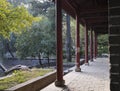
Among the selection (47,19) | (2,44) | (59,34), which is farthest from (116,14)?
(2,44)

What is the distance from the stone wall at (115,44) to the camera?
1924 mm

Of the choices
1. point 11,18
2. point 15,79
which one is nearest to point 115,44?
point 11,18

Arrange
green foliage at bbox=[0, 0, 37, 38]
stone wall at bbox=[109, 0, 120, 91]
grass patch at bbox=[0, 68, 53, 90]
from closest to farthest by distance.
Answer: stone wall at bbox=[109, 0, 120, 91] → green foliage at bbox=[0, 0, 37, 38] → grass patch at bbox=[0, 68, 53, 90]

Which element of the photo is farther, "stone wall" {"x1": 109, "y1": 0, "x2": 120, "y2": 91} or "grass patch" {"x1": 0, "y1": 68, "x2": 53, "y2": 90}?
"grass patch" {"x1": 0, "y1": 68, "x2": 53, "y2": 90}

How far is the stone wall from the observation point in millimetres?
1924

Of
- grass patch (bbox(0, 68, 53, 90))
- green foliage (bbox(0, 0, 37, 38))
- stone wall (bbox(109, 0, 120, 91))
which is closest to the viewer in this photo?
stone wall (bbox(109, 0, 120, 91))

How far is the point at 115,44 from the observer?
194 cm

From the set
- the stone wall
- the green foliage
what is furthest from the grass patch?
the stone wall

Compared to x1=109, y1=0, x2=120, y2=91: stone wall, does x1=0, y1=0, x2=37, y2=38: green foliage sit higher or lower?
higher

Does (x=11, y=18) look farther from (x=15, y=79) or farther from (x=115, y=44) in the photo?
(x=115, y=44)

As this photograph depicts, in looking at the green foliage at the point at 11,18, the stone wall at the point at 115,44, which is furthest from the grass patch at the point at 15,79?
the stone wall at the point at 115,44

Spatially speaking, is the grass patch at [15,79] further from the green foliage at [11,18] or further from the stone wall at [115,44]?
the stone wall at [115,44]

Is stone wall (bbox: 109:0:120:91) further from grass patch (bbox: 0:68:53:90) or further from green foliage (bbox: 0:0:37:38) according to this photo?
grass patch (bbox: 0:68:53:90)

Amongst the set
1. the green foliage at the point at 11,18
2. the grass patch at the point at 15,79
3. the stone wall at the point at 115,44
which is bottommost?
the grass patch at the point at 15,79
